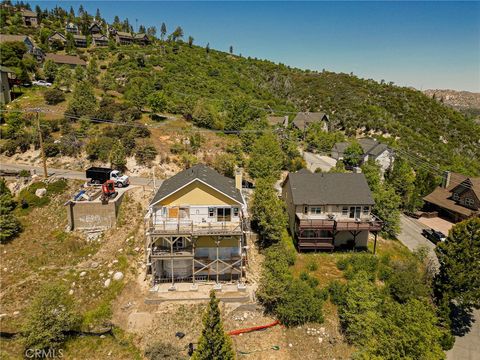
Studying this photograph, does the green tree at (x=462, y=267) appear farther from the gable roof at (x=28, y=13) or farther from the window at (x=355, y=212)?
the gable roof at (x=28, y=13)

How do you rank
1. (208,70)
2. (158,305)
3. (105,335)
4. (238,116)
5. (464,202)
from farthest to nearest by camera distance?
(208,70) < (238,116) < (464,202) < (158,305) < (105,335)

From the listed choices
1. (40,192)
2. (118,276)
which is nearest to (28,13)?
(40,192)

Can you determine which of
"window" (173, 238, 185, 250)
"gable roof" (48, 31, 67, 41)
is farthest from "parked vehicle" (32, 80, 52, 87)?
"window" (173, 238, 185, 250)

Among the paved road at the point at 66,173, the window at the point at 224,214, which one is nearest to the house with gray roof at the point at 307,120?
the paved road at the point at 66,173

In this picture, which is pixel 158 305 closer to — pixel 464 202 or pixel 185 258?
pixel 185 258

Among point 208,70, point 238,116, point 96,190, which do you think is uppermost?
point 208,70

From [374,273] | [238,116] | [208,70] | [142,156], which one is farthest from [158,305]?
[208,70]
